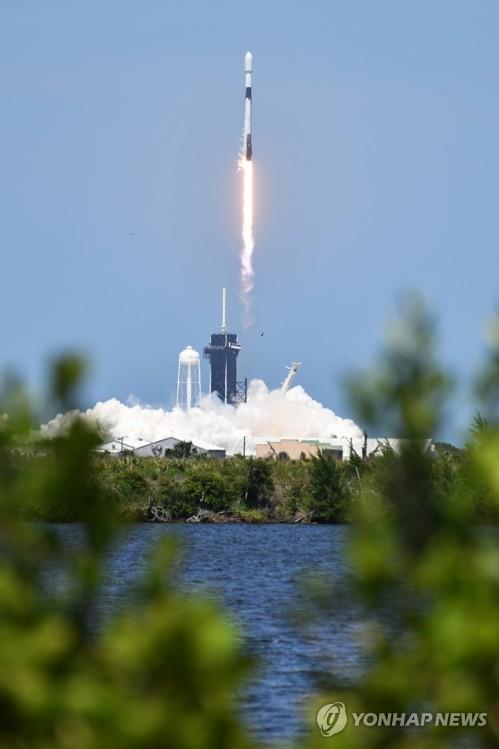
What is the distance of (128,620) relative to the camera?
3578mm

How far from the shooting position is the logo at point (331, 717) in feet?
16.4

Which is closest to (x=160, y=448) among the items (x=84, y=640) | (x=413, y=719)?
(x=413, y=719)

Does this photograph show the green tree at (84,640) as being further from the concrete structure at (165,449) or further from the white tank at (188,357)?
the white tank at (188,357)

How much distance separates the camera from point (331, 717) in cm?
560

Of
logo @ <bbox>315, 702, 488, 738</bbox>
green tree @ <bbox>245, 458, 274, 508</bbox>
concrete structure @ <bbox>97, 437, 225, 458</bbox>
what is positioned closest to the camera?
logo @ <bbox>315, 702, 488, 738</bbox>

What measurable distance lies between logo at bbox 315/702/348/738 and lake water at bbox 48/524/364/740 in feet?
0.40

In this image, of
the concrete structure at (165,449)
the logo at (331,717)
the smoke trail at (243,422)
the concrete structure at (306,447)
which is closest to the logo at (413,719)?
the logo at (331,717)

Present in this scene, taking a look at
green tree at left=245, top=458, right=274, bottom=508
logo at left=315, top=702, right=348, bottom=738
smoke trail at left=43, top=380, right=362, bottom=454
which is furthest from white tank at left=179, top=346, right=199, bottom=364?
logo at left=315, top=702, right=348, bottom=738

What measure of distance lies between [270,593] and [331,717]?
1611 inches

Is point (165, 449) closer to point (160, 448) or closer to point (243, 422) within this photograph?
point (160, 448)

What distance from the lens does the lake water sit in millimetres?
4969

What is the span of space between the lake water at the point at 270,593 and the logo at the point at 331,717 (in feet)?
0.40

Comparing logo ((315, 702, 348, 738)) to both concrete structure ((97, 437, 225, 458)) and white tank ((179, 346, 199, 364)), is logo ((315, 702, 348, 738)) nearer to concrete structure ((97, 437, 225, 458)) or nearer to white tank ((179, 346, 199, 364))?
concrete structure ((97, 437, 225, 458))

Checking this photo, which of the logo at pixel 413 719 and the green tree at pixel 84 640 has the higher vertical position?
the green tree at pixel 84 640
